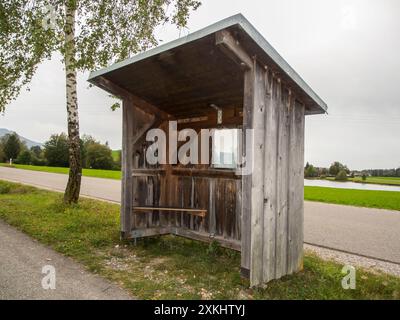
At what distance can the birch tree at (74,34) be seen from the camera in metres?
8.85

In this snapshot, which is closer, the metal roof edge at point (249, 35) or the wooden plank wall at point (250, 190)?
the metal roof edge at point (249, 35)

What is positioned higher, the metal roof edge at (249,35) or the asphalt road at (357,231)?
the metal roof edge at (249,35)

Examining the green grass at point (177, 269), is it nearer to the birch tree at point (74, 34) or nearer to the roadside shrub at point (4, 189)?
the birch tree at point (74, 34)

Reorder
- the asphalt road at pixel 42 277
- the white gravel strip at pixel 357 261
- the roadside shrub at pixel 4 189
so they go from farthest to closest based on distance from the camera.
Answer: the roadside shrub at pixel 4 189 < the white gravel strip at pixel 357 261 < the asphalt road at pixel 42 277

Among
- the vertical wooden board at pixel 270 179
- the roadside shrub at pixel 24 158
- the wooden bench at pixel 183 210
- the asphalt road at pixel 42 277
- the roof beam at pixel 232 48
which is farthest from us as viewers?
the roadside shrub at pixel 24 158

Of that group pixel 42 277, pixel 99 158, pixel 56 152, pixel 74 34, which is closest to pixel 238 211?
pixel 42 277

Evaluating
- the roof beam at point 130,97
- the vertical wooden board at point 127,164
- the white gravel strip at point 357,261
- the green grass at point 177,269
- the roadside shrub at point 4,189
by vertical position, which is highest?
the roof beam at point 130,97

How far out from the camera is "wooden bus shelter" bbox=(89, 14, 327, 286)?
4012 millimetres

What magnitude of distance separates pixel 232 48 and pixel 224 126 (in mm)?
2449

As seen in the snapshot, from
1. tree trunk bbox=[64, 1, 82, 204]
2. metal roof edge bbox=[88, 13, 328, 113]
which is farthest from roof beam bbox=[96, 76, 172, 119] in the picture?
Answer: tree trunk bbox=[64, 1, 82, 204]

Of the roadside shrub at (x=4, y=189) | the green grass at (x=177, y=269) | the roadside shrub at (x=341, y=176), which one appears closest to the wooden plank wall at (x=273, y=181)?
the green grass at (x=177, y=269)

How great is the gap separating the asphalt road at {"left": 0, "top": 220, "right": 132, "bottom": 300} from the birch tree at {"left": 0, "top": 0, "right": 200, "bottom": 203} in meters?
4.49

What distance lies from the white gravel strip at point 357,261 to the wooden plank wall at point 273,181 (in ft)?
4.26

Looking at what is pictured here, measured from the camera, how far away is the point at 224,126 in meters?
6.06
